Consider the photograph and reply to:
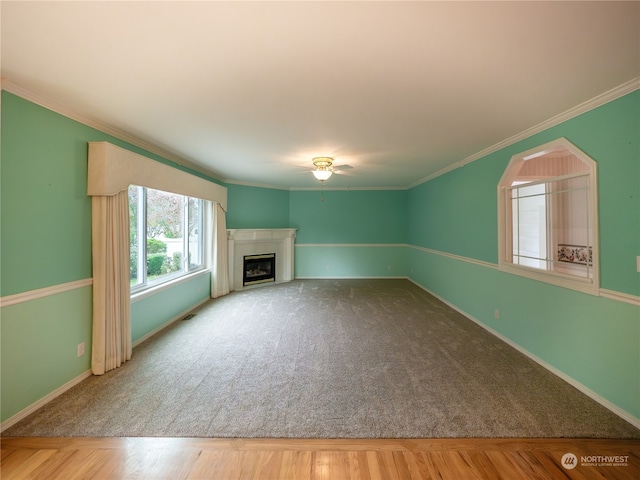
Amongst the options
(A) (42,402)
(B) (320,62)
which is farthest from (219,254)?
(B) (320,62)

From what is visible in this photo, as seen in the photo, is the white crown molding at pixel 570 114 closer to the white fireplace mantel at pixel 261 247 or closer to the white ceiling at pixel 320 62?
the white ceiling at pixel 320 62

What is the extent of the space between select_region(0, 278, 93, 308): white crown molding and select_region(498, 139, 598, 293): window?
456 centimetres

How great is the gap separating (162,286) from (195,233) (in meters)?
1.47

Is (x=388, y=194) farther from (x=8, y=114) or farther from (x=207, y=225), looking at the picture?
(x=8, y=114)

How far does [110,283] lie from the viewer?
260 centimetres

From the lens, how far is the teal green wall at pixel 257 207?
5816 mm

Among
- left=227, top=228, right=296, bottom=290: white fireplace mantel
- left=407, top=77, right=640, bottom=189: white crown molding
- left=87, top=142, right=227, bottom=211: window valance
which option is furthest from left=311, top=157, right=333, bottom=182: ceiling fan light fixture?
left=227, top=228, right=296, bottom=290: white fireplace mantel

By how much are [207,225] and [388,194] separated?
15.3ft

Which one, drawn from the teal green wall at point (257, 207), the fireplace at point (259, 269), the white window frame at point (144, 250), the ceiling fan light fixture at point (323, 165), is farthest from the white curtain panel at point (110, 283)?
the fireplace at point (259, 269)

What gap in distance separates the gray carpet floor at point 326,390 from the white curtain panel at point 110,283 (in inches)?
7.3

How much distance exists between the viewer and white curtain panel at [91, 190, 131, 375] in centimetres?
251

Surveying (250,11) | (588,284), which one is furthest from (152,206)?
(588,284)

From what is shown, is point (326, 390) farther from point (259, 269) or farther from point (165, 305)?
point (259, 269)

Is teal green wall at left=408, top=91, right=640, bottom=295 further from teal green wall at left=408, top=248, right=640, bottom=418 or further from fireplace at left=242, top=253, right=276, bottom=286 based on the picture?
fireplace at left=242, top=253, right=276, bottom=286
